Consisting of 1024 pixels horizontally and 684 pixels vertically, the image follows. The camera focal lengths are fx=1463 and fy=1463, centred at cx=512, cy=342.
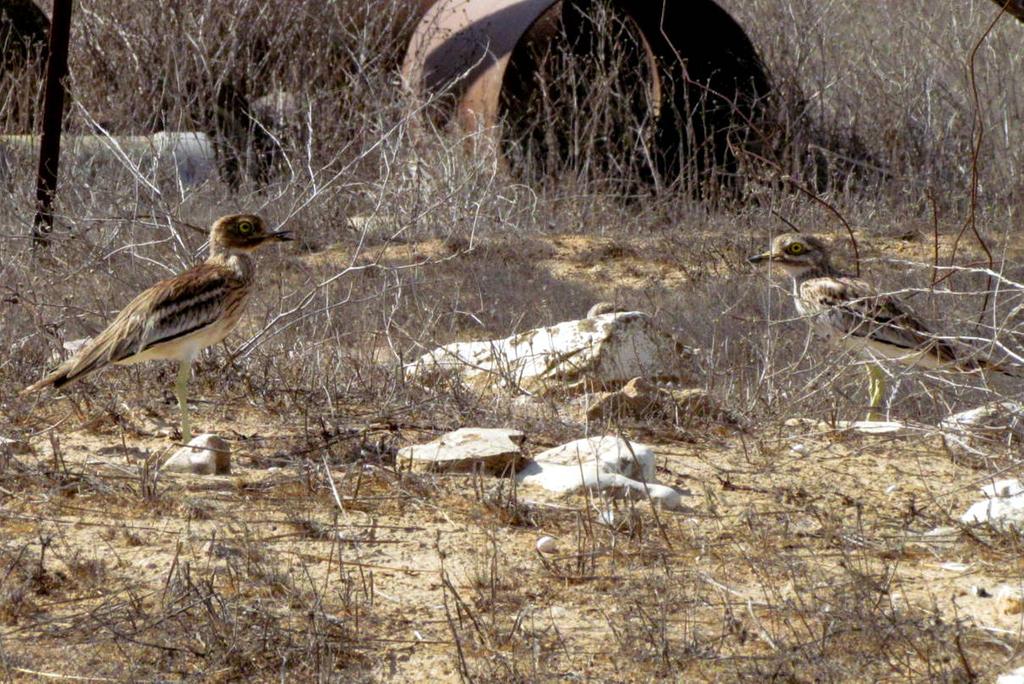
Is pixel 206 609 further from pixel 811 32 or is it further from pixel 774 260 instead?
pixel 811 32

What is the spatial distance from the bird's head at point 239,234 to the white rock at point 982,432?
2.49 meters

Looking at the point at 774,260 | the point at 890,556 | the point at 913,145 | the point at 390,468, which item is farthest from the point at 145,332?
the point at 913,145

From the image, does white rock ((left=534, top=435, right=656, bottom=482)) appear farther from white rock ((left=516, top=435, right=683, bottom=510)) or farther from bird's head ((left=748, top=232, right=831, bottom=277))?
bird's head ((left=748, top=232, right=831, bottom=277))

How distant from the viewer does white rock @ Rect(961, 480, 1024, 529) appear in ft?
12.6

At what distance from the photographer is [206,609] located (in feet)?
10.3

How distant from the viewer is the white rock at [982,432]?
4461 mm

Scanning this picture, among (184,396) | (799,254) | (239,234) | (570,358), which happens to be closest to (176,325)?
(184,396)

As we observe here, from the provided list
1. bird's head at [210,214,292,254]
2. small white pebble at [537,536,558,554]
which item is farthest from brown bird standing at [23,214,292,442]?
small white pebble at [537,536,558,554]

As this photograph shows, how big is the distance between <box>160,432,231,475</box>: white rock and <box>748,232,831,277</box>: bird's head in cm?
331

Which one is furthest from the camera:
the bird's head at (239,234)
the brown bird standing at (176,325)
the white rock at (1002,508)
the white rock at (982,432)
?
the bird's head at (239,234)

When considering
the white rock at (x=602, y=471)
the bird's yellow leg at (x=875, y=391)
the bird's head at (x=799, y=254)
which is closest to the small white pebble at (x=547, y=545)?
the white rock at (x=602, y=471)

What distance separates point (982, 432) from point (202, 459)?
2.49m

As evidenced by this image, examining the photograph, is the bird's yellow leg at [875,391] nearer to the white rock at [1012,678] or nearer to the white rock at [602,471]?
the white rock at [602,471]

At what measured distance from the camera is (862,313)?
6277 millimetres
